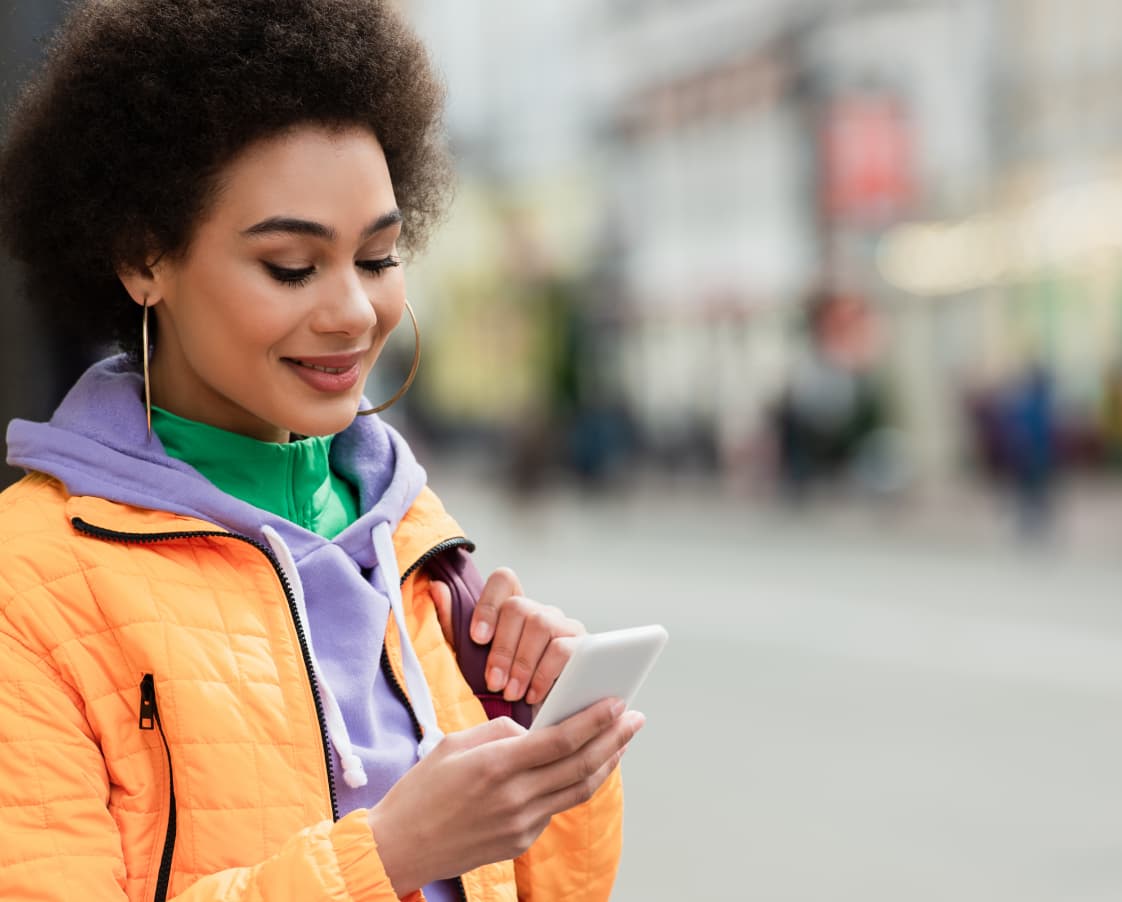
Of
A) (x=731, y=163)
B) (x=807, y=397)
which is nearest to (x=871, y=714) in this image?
(x=807, y=397)

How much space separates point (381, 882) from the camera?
1.60m

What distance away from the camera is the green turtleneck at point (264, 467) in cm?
184

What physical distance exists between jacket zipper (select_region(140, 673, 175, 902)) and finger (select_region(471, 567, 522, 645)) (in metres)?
0.43

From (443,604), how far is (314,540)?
21cm

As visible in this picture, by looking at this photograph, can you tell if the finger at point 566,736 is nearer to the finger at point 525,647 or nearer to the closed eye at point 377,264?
the finger at point 525,647

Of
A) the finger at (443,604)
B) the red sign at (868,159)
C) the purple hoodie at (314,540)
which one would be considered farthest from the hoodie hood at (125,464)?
the red sign at (868,159)

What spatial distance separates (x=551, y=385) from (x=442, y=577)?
36986 mm

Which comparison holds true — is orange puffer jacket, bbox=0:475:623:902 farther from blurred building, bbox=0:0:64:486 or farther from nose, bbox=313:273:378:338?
blurred building, bbox=0:0:64:486

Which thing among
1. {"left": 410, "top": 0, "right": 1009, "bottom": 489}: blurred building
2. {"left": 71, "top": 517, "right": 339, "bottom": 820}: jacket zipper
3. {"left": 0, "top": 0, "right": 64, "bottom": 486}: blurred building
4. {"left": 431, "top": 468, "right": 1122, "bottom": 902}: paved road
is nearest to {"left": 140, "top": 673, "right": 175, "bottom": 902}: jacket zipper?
{"left": 71, "top": 517, "right": 339, "bottom": 820}: jacket zipper

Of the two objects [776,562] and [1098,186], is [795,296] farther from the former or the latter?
[776,562]

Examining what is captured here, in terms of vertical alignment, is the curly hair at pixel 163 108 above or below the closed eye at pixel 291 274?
above

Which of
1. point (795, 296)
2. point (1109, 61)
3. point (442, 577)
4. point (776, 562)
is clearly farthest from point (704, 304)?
point (442, 577)

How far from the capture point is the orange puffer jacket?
1.58 m

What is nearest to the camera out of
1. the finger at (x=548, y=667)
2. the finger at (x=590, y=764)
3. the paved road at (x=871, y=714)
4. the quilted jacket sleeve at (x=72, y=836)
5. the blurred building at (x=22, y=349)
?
the quilted jacket sleeve at (x=72, y=836)
